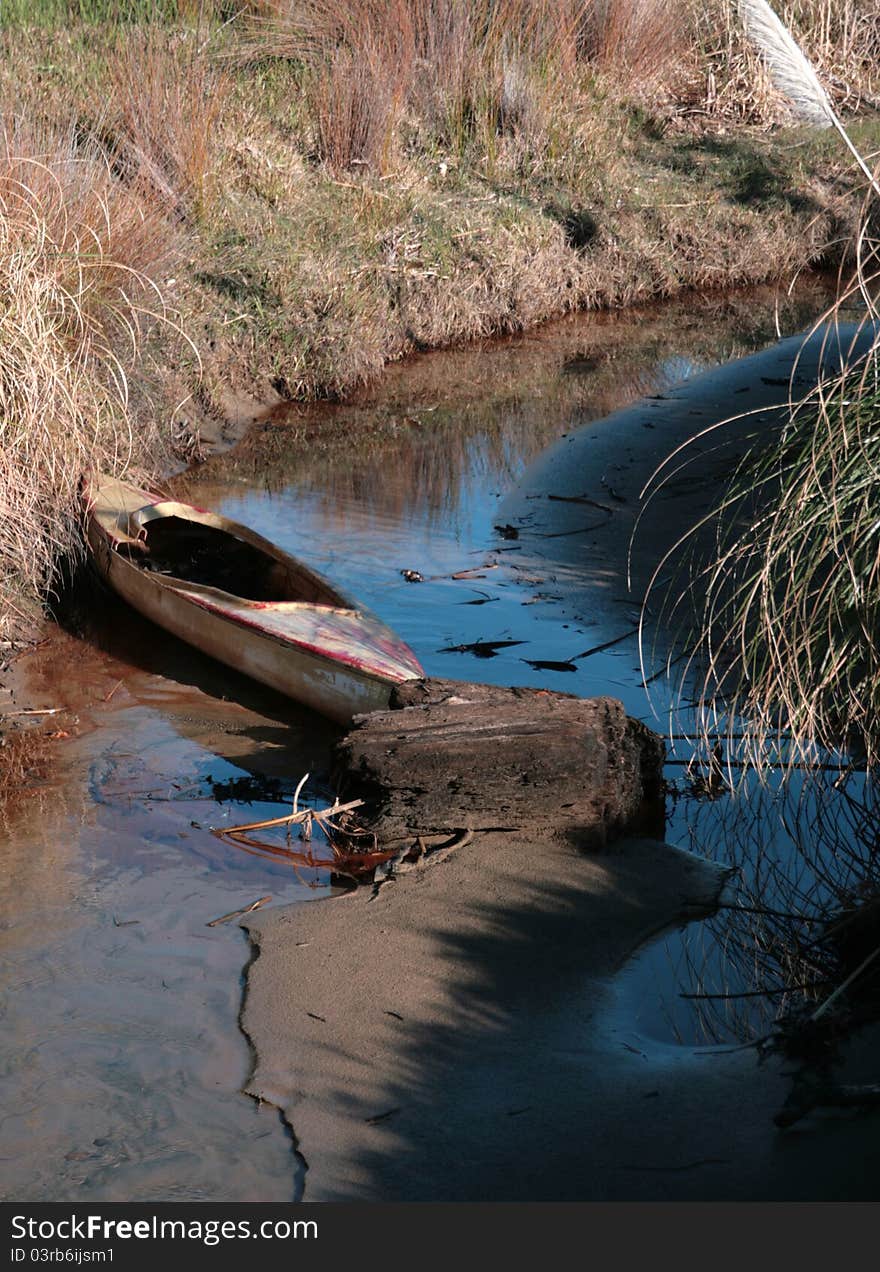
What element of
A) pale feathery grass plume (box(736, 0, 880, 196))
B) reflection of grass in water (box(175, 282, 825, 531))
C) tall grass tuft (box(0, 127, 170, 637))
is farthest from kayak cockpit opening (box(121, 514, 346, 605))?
pale feathery grass plume (box(736, 0, 880, 196))

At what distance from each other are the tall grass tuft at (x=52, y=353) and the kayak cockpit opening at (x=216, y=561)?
1.29 ft

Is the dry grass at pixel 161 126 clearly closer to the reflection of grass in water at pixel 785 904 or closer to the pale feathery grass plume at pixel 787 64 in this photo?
the pale feathery grass plume at pixel 787 64

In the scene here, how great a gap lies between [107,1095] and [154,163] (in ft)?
30.1

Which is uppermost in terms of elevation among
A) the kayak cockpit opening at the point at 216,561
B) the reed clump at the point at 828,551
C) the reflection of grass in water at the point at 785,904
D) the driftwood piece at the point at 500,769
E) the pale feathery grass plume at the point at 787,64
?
the pale feathery grass plume at the point at 787,64

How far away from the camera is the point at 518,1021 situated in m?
3.93

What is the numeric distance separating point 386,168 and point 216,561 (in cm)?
708

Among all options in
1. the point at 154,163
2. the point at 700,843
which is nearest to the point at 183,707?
the point at 700,843

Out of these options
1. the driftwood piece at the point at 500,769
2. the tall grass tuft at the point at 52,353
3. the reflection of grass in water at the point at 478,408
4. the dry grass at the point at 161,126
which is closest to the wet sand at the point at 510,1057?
the driftwood piece at the point at 500,769

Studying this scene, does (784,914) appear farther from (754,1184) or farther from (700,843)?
(754,1184)

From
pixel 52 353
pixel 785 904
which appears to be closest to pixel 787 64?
pixel 785 904

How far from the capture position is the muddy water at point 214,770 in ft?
11.9

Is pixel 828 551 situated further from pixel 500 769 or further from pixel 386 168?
pixel 386 168

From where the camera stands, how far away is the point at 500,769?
15.9 feet

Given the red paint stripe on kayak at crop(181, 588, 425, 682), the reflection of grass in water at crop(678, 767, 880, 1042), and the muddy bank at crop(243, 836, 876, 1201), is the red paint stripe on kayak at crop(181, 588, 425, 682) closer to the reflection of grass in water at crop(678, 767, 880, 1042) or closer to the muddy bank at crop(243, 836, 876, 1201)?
the muddy bank at crop(243, 836, 876, 1201)
